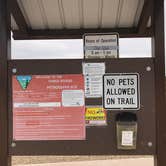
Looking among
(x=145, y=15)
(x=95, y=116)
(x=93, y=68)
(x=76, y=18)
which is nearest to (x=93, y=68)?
(x=93, y=68)

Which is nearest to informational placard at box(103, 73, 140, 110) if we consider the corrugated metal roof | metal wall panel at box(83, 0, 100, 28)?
the corrugated metal roof

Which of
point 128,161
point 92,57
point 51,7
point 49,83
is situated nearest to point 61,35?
point 51,7

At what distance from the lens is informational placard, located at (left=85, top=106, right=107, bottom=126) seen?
460 cm

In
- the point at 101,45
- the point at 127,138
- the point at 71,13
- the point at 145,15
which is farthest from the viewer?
the point at 71,13

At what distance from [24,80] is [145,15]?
1.75m

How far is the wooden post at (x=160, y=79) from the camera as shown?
180 inches

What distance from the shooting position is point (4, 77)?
183 inches

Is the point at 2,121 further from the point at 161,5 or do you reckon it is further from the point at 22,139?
the point at 161,5

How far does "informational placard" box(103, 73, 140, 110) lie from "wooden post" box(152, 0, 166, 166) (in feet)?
0.69

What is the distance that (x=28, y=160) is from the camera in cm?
1338

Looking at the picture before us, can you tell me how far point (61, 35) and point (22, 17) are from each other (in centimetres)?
78

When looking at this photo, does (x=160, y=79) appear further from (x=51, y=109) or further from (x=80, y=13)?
(x=80, y=13)

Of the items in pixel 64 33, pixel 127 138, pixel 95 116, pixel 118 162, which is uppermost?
pixel 64 33

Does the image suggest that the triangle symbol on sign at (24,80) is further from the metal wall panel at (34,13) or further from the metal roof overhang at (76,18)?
the metal wall panel at (34,13)
